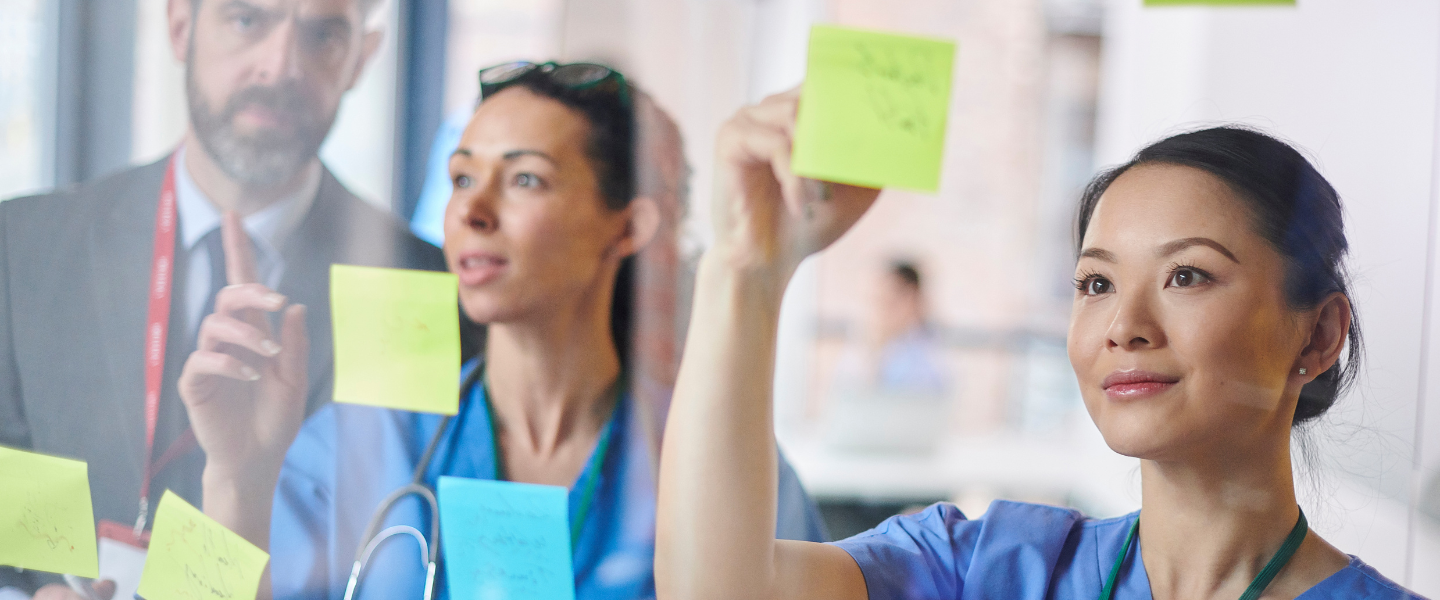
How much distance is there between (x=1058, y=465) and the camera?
0.73 metres

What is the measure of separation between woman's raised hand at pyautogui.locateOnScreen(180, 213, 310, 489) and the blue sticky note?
236 mm

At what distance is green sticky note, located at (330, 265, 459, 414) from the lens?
92 centimetres

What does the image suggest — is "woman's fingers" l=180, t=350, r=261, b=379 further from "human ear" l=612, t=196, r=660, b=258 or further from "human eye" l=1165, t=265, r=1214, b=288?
"human eye" l=1165, t=265, r=1214, b=288

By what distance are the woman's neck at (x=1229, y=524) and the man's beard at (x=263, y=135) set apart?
92 cm

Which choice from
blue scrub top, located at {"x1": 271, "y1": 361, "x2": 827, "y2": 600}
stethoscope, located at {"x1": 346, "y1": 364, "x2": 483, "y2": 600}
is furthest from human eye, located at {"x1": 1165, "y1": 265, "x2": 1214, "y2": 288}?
stethoscope, located at {"x1": 346, "y1": 364, "x2": 483, "y2": 600}

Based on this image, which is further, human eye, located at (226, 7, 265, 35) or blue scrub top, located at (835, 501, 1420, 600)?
human eye, located at (226, 7, 265, 35)

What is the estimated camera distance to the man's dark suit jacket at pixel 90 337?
1091 mm

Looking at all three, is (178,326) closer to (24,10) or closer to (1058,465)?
(24,10)

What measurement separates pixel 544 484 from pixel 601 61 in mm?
417

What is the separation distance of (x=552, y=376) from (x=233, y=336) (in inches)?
16.3

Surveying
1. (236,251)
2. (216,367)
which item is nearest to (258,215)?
(236,251)

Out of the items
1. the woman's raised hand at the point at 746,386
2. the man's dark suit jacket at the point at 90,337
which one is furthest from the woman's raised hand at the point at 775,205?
the man's dark suit jacket at the point at 90,337

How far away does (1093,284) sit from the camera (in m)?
0.65

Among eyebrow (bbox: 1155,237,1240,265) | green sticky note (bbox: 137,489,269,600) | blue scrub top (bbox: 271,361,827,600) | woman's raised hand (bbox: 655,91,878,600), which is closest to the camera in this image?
eyebrow (bbox: 1155,237,1240,265)
